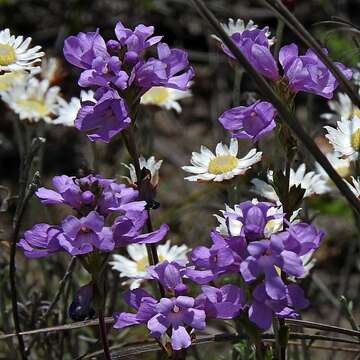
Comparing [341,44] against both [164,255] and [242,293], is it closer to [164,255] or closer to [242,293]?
[164,255]

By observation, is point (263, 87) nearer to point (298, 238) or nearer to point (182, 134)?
point (298, 238)

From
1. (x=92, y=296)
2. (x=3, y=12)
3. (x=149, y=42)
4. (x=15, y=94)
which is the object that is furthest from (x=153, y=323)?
(x=3, y=12)

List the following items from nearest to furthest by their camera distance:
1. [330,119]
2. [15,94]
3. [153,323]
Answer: [153,323] < [330,119] < [15,94]

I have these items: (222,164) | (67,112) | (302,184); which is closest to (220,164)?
(222,164)

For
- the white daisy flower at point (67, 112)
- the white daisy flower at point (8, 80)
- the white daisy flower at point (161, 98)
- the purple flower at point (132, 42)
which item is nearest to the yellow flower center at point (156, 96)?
the white daisy flower at point (161, 98)

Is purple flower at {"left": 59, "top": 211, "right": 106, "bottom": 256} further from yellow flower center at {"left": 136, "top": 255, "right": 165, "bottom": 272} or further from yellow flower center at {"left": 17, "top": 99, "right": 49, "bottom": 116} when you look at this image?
yellow flower center at {"left": 17, "top": 99, "right": 49, "bottom": 116}

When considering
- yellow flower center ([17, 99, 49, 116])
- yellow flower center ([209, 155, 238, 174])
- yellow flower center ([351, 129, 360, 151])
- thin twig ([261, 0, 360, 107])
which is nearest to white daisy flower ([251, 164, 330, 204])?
yellow flower center ([209, 155, 238, 174])

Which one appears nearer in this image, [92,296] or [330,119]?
[92,296]
